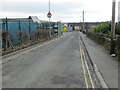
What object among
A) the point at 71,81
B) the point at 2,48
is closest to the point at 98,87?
the point at 71,81

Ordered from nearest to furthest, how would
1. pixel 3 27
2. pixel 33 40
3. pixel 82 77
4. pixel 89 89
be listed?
1. pixel 89 89
2. pixel 82 77
3. pixel 3 27
4. pixel 33 40

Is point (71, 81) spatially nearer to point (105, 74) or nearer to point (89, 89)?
point (89, 89)

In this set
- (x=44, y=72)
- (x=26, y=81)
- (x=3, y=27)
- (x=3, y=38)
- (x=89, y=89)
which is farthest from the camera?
(x=3, y=27)

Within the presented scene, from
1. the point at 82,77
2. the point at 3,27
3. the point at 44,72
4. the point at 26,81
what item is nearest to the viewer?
the point at 26,81

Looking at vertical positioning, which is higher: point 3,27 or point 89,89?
point 3,27

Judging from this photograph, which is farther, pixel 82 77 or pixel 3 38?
pixel 3 38

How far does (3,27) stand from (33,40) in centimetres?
1104

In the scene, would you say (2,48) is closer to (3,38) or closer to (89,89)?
(3,38)

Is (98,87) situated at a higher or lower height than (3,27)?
lower

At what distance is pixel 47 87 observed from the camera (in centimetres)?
802

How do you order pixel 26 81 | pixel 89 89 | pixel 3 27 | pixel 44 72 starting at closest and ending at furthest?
pixel 89 89
pixel 26 81
pixel 44 72
pixel 3 27

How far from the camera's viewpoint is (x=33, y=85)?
8242 mm

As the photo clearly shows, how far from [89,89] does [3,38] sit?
543 inches

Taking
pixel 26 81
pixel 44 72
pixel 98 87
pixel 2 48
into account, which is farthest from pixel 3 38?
pixel 98 87
